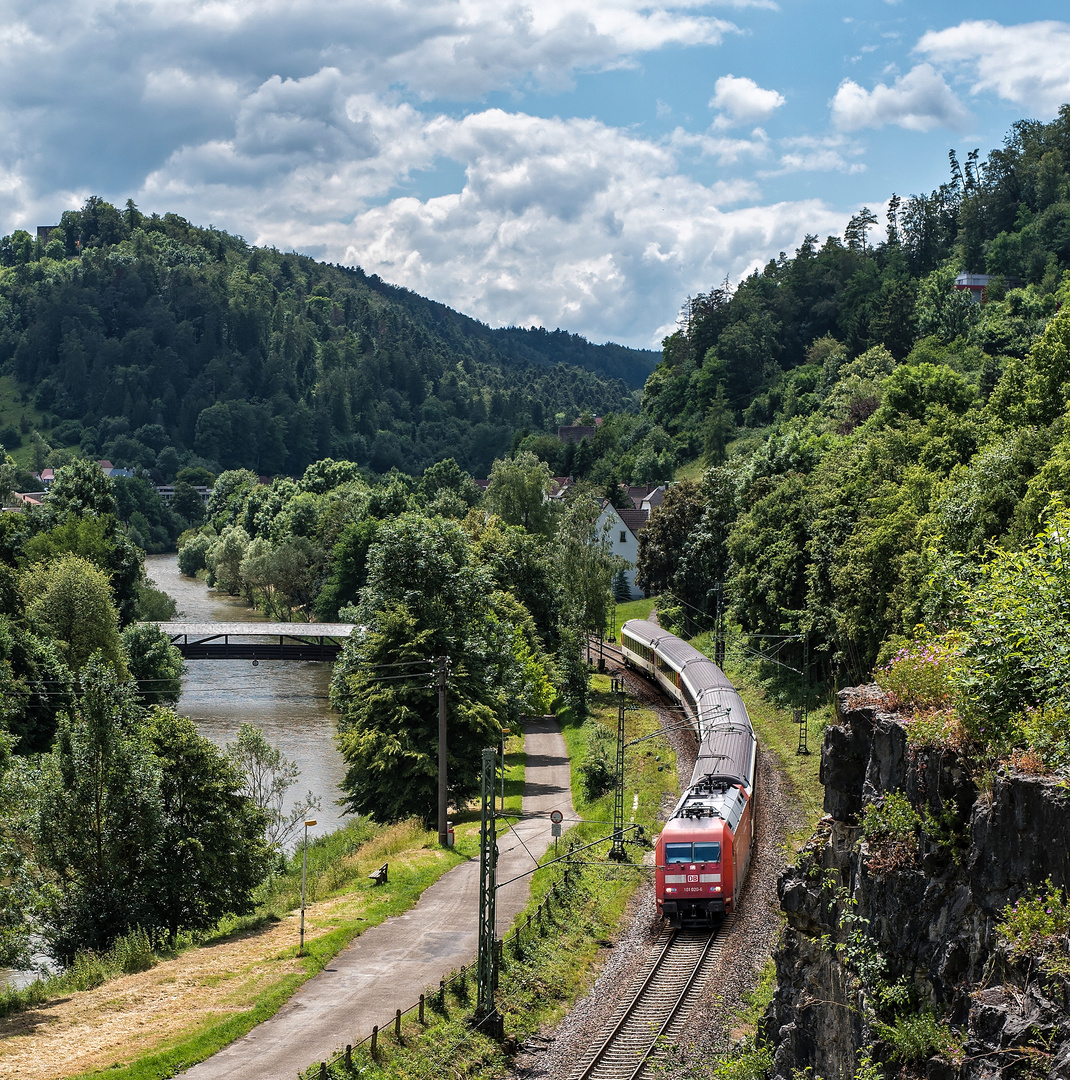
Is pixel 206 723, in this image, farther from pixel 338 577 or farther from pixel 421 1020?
pixel 421 1020

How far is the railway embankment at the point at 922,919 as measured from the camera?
12.7 metres

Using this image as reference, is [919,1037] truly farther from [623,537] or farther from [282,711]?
[623,537]

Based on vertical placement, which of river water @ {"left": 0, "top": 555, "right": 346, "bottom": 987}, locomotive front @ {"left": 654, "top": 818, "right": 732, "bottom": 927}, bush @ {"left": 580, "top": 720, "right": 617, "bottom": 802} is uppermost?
locomotive front @ {"left": 654, "top": 818, "right": 732, "bottom": 927}

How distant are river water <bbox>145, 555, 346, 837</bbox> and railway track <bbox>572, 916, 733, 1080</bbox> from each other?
68.8 feet

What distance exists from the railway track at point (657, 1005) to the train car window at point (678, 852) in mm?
2145

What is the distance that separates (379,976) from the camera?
90.4ft

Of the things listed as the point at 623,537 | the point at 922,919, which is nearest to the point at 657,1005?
the point at 922,919

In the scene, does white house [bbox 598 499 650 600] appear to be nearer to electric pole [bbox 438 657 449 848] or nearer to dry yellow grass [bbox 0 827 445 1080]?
electric pole [bbox 438 657 449 848]

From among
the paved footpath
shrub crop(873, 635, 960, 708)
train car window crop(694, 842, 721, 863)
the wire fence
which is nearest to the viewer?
shrub crop(873, 635, 960, 708)

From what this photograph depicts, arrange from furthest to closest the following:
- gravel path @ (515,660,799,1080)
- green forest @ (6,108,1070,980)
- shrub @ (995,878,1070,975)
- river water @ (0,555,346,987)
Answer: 1. river water @ (0,555,346,987)
2. green forest @ (6,108,1070,980)
3. gravel path @ (515,660,799,1080)
4. shrub @ (995,878,1070,975)

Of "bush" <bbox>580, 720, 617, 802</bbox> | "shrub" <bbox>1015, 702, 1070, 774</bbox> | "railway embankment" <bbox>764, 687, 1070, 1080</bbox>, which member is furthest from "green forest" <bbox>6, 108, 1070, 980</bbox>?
"bush" <bbox>580, 720, 617, 802</bbox>

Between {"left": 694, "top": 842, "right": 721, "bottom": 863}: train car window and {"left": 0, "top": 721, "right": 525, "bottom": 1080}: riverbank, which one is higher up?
{"left": 694, "top": 842, "right": 721, "bottom": 863}: train car window

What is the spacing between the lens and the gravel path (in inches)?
971

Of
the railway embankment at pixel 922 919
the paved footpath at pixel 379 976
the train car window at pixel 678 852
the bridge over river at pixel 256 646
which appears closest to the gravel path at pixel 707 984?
the train car window at pixel 678 852
